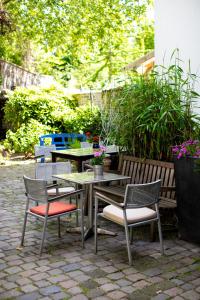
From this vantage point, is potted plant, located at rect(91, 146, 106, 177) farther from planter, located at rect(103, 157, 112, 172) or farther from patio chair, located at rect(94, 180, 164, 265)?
planter, located at rect(103, 157, 112, 172)

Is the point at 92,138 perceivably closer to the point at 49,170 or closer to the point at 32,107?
the point at 49,170

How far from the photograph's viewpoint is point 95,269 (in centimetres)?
374

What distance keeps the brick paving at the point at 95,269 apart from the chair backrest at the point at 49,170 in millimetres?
714

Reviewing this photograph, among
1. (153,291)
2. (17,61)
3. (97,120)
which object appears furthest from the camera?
(17,61)

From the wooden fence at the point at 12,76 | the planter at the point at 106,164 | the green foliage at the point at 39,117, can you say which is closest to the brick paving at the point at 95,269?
the planter at the point at 106,164

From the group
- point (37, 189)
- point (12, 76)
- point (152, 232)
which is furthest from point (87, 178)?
point (12, 76)

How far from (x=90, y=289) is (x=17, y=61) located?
25904 millimetres

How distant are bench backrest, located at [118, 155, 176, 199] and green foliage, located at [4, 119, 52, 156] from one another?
6.82 meters

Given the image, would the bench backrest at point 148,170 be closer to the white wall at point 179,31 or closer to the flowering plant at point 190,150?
the flowering plant at point 190,150

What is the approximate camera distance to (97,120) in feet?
40.6

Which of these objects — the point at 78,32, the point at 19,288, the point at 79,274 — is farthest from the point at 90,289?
the point at 78,32

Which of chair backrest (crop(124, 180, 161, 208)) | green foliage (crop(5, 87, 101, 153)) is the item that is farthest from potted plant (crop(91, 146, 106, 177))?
green foliage (crop(5, 87, 101, 153))

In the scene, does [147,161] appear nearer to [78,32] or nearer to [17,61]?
[78,32]

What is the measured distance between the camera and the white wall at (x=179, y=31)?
20.0 ft
